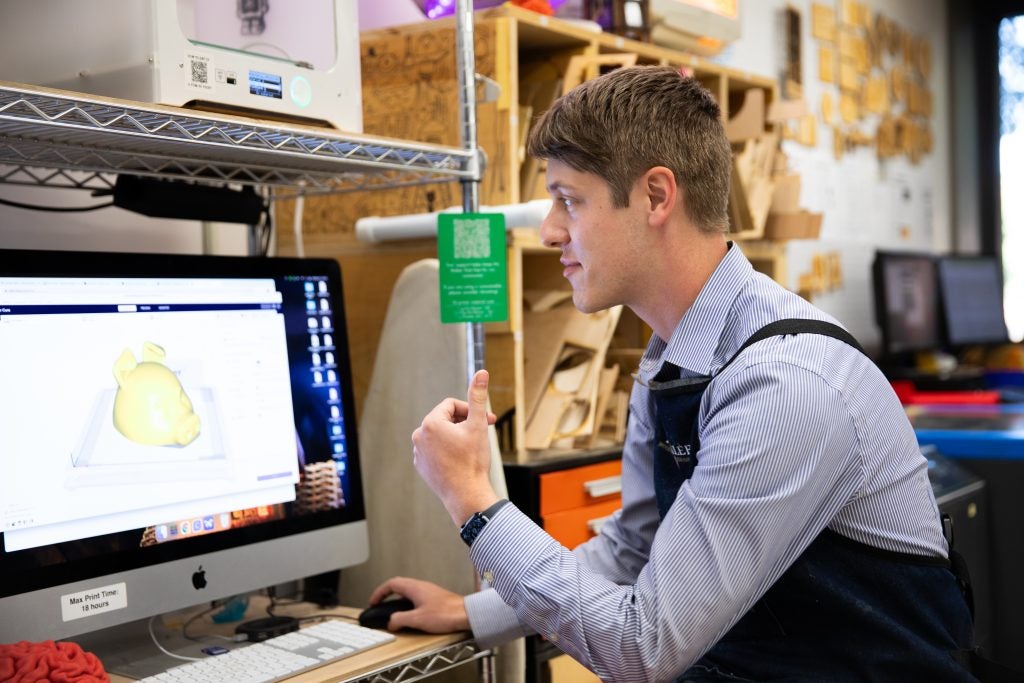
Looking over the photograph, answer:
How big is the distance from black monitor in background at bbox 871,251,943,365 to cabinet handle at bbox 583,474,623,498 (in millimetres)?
2433

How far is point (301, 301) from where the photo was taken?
1.48m

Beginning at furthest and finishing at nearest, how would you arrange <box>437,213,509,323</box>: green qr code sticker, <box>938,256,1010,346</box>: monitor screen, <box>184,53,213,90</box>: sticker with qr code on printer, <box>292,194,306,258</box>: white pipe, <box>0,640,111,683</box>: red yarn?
<box>938,256,1010,346</box>: monitor screen → <box>292,194,306,258</box>: white pipe → <box>437,213,509,323</box>: green qr code sticker → <box>184,53,213,90</box>: sticker with qr code on printer → <box>0,640,111,683</box>: red yarn

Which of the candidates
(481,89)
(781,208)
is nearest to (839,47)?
(781,208)

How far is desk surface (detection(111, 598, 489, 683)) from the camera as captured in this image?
120 cm

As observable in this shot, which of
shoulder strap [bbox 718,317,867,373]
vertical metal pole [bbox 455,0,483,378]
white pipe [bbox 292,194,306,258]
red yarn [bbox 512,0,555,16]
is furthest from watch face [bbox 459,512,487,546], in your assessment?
red yarn [bbox 512,0,555,16]

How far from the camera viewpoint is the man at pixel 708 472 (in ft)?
3.53

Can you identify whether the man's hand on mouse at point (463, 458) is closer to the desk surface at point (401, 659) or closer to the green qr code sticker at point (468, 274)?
the desk surface at point (401, 659)

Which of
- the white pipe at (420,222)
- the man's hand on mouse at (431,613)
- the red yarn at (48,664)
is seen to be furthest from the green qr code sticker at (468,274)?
the red yarn at (48,664)

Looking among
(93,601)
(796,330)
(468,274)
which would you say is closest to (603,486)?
(468,274)

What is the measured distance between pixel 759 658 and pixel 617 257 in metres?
0.49

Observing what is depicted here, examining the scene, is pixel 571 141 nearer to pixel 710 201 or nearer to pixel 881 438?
pixel 710 201

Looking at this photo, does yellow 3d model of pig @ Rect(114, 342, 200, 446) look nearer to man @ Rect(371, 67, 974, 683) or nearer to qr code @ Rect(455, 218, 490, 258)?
man @ Rect(371, 67, 974, 683)

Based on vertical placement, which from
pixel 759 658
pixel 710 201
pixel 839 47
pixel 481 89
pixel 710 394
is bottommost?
pixel 759 658

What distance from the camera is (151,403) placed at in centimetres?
130
